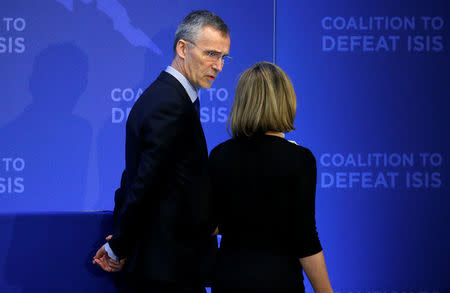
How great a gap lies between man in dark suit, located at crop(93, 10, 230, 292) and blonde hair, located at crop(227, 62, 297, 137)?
20 cm

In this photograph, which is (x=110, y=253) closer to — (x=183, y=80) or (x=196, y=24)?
(x=183, y=80)

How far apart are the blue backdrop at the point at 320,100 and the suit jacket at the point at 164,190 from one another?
147 centimetres

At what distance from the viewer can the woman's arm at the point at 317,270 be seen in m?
1.55

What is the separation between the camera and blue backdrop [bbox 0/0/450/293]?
3.06 meters

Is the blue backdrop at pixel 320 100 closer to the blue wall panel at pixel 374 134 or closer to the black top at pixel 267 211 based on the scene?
the blue wall panel at pixel 374 134

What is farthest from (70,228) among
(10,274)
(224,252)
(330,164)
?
(330,164)

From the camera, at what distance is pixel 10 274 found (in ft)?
6.16

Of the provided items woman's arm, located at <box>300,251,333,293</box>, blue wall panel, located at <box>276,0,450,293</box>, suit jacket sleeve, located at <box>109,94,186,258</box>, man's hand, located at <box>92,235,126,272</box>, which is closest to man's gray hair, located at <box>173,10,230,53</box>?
suit jacket sleeve, located at <box>109,94,186,258</box>

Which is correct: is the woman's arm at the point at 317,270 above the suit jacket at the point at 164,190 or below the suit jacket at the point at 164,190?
below

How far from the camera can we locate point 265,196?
4.89 feet

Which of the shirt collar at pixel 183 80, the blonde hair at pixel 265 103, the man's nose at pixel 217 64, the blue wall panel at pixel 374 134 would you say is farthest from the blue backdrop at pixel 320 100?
the blonde hair at pixel 265 103

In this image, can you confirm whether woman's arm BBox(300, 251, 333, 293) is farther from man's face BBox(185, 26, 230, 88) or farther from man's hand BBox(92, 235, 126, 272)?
man's face BBox(185, 26, 230, 88)

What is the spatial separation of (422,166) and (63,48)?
242 centimetres

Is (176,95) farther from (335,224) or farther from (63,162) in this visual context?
(335,224)
